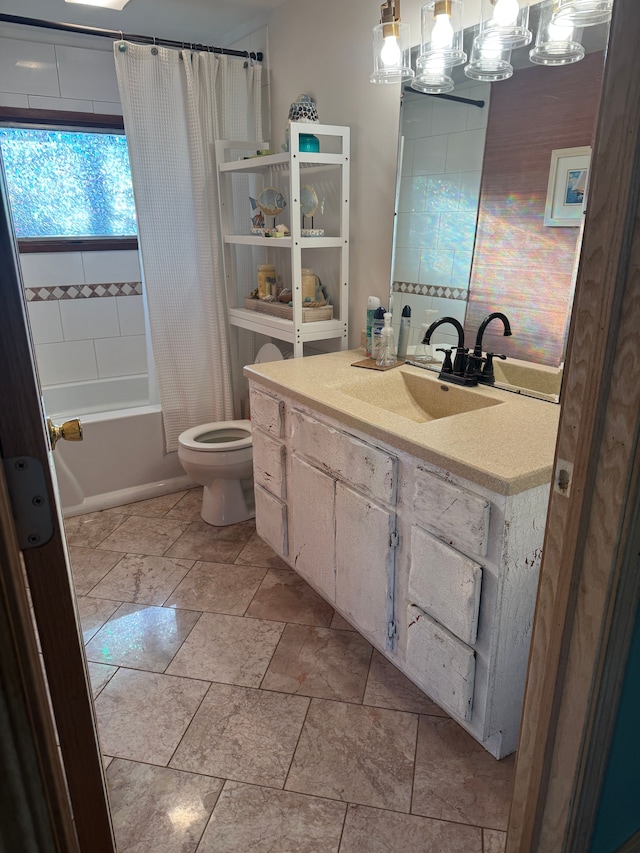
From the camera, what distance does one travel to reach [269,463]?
236 centimetres

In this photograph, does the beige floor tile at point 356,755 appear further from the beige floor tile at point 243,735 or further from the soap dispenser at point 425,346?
the soap dispenser at point 425,346

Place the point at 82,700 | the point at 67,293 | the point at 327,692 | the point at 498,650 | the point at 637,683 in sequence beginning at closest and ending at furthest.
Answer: the point at 82,700 → the point at 637,683 → the point at 498,650 → the point at 327,692 → the point at 67,293

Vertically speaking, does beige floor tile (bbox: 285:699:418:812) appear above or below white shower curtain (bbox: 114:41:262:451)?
below

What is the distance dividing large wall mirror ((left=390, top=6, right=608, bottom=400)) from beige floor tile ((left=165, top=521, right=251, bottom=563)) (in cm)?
124

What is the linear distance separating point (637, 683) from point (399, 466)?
0.81 metres

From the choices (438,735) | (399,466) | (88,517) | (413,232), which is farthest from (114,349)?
(438,735)

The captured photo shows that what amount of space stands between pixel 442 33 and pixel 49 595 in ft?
6.56

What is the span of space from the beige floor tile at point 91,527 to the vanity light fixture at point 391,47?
7.33 ft

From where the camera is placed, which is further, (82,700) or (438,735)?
(438,735)

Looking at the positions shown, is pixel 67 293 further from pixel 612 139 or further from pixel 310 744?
pixel 612 139

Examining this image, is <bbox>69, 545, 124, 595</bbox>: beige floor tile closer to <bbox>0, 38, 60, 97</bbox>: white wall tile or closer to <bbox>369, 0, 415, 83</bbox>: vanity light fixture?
<bbox>369, 0, 415, 83</bbox>: vanity light fixture

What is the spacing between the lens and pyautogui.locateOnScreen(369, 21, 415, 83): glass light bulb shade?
199cm

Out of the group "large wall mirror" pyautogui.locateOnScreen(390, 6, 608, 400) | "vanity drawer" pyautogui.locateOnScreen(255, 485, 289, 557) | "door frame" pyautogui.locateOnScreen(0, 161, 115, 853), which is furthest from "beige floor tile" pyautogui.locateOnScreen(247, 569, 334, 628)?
"door frame" pyautogui.locateOnScreen(0, 161, 115, 853)

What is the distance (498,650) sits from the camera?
1503 millimetres
